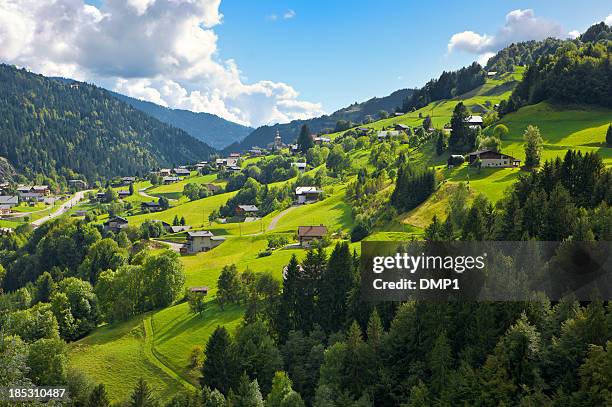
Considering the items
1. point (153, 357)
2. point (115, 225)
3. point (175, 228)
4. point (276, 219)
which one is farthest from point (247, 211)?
point (153, 357)

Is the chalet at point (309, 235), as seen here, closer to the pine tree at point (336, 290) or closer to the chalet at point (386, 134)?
the pine tree at point (336, 290)

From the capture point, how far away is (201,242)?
388 ft

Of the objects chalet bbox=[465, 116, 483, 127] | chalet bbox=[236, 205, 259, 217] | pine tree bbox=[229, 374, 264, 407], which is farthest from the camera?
chalet bbox=[236, 205, 259, 217]

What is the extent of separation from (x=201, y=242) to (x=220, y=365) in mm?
71077

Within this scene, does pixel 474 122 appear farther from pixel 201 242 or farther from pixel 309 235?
pixel 201 242

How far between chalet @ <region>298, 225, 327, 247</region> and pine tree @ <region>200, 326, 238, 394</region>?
44.5 m

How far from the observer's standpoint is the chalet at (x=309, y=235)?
311 ft

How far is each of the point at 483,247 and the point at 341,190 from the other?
306 feet

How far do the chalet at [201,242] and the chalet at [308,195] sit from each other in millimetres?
33620

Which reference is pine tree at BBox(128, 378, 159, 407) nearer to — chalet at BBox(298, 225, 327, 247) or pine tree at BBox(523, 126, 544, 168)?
chalet at BBox(298, 225, 327, 247)

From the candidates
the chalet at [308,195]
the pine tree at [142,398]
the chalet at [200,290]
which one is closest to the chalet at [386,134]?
the chalet at [308,195]

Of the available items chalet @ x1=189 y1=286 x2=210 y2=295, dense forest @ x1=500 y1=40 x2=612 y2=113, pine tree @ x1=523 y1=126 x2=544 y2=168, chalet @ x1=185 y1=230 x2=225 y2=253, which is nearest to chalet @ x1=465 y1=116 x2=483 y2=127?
dense forest @ x1=500 y1=40 x2=612 y2=113

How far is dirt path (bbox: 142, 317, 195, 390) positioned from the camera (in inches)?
2169

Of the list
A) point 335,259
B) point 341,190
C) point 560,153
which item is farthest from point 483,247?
point 341,190
